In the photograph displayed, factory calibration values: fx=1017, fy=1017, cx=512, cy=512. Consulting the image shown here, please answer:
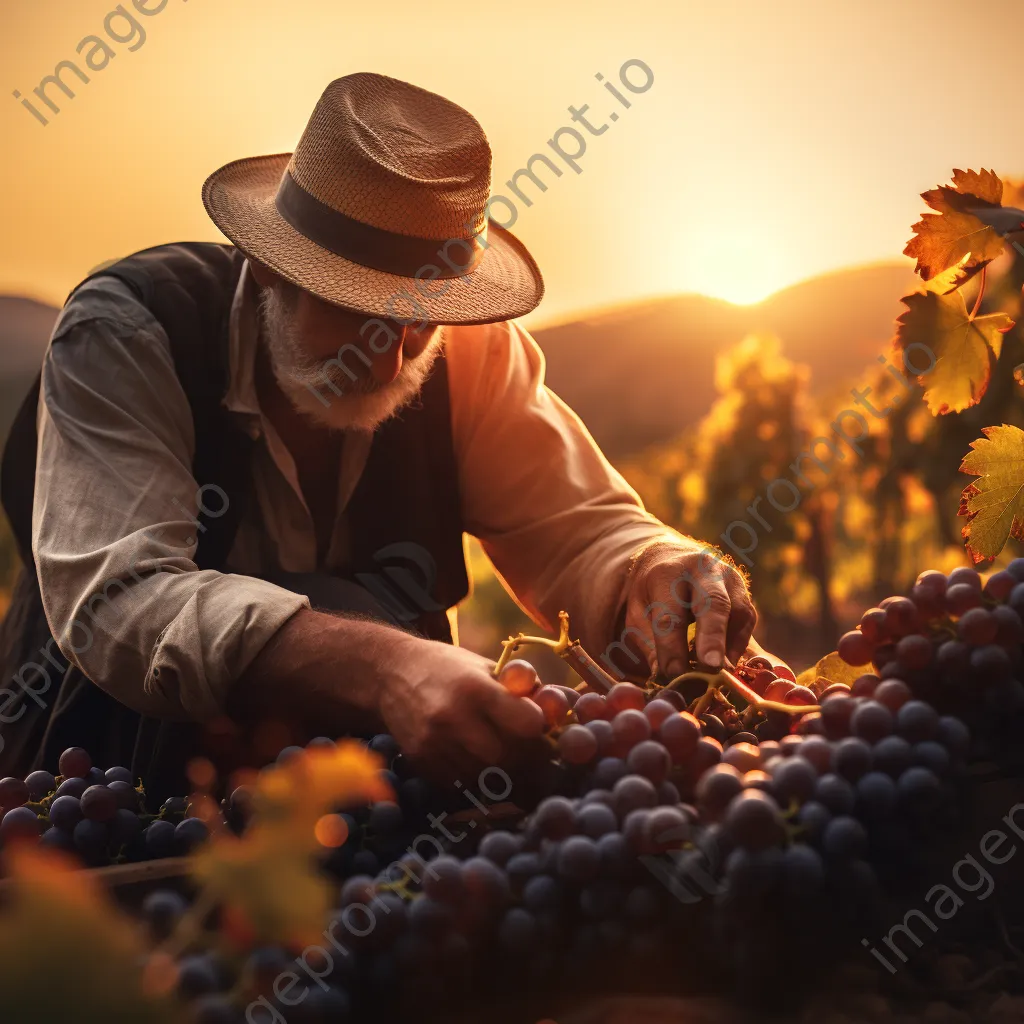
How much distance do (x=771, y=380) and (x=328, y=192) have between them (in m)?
8.41

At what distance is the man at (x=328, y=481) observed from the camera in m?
1.36

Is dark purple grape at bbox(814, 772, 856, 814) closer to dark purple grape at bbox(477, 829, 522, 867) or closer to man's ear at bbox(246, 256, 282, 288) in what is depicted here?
dark purple grape at bbox(477, 829, 522, 867)

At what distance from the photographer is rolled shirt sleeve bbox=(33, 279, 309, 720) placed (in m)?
1.38

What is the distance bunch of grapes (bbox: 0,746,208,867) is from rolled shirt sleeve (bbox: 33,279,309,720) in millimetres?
174

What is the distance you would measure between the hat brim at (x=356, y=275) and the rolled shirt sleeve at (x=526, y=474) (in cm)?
34

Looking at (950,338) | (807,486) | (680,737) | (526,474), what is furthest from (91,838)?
(807,486)

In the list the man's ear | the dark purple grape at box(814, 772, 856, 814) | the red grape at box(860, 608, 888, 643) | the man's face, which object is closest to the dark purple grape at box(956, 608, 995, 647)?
the red grape at box(860, 608, 888, 643)

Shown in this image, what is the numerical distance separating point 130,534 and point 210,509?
521 mm

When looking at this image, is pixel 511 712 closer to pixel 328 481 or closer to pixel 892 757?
pixel 892 757

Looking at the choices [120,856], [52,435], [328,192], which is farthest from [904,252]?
[52,435]

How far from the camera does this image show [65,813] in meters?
1.22

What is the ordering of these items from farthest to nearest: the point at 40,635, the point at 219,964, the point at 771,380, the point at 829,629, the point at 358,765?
the point at 829,629, the point at 771,380, the point at 40,635, the point at 219,964, the point at 358,765

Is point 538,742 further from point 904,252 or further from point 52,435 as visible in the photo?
point 52,435

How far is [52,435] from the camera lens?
73.8 inches
